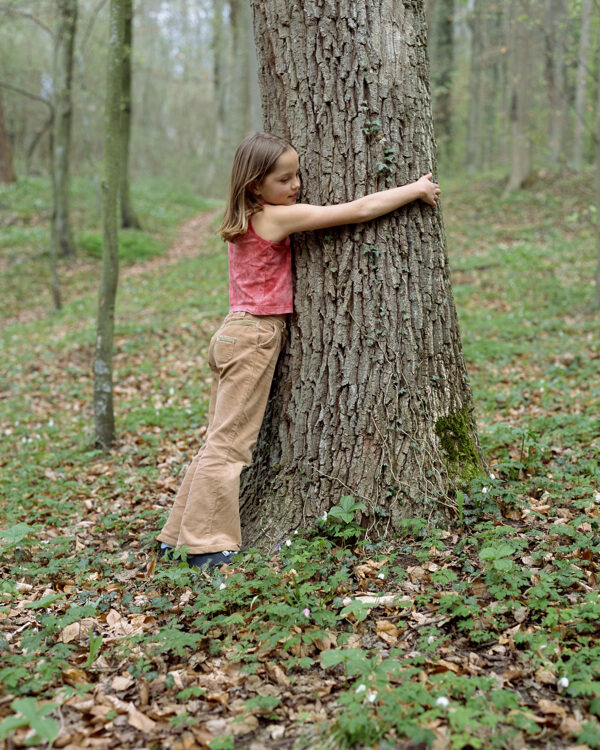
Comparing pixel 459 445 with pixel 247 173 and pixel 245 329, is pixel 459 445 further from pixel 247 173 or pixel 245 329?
pixel 247 173

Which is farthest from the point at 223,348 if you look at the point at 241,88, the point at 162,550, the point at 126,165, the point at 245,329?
the point at 241,88

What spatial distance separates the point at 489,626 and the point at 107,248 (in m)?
4.90

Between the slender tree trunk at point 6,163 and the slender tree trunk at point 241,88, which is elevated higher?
the slender tree trunk at point 241,88

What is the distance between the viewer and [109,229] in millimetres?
6047

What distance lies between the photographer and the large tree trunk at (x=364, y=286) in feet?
10.9

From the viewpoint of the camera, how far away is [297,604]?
288cm

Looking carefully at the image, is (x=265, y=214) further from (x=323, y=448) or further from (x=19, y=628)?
(x=19, y=628)

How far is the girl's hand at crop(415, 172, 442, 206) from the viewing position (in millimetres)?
3330

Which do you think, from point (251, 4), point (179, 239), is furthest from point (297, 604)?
point (179, 239)

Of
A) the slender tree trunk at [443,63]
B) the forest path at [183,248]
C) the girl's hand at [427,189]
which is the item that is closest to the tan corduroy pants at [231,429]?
the girl's hand at [427,189]

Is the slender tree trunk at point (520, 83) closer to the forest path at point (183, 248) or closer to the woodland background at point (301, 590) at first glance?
the forest path at point (183, 248)

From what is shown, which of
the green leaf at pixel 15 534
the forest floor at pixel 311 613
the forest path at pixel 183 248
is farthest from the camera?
the forest path at pixel 183 248

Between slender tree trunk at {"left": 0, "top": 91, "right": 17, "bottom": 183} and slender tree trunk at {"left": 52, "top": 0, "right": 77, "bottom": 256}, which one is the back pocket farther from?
slender tree trunk at {"left": 0, "top": 91, "right": 17, "bottom": 183}

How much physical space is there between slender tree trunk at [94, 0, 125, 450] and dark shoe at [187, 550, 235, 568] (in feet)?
9.50
